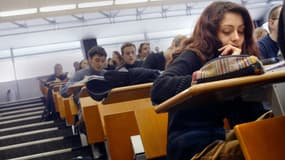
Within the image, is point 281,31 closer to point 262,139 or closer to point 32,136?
point 262,139

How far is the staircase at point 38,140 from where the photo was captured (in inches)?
136

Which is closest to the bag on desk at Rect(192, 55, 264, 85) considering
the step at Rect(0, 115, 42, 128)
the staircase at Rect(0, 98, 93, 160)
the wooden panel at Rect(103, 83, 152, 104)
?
the wooden panel at Rect(103, 83, 152, 104)

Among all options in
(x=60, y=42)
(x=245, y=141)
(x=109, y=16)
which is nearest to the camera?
(x=245, y=141)

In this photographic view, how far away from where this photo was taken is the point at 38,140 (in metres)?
4.01

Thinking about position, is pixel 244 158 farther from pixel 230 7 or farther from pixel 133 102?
pixel 133 102

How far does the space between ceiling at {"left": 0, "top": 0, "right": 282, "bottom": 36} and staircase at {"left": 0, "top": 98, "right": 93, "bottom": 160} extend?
2.89m

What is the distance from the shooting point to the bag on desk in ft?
3.04

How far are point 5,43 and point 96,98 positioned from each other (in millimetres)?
7962

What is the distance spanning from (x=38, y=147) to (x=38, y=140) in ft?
0.98

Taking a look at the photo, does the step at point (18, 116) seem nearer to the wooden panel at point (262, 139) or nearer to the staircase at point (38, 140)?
the staircase at point (38, 140)

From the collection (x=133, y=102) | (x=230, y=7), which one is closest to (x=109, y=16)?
(x=133, y=102)

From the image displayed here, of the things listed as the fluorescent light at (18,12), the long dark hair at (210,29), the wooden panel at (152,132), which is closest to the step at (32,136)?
the wooden panel at (152,132)

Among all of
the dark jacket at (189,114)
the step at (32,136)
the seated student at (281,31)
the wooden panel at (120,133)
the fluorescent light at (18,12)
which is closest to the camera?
the seated student at (281,31)

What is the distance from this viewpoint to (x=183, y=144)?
1137mm
